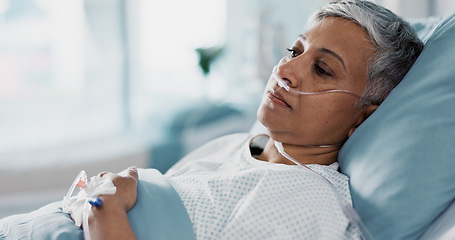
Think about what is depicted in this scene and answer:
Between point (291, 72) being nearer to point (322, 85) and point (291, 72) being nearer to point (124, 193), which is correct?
point (322, 85)

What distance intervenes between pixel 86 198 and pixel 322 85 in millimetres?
634

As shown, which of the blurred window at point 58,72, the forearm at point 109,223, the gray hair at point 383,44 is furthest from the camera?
the blurred window at point 58,72

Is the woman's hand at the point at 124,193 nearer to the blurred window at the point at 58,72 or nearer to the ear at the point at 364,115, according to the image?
the ear at the point at 364,115

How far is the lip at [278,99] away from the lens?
1.25 meters

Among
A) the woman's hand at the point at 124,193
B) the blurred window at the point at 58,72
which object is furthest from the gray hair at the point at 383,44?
the blurred window at the point at 58,72

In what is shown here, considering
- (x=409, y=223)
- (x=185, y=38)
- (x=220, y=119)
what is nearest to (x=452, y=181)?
(x=409, y=223)

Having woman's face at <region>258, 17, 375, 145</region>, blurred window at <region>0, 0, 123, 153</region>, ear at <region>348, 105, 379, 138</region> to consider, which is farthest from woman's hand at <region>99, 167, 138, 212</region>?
blurred window at <region>0, 0, 123, 153</region>

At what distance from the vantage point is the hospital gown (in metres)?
1.02

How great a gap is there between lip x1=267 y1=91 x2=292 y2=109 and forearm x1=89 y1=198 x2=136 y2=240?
1.60 feet

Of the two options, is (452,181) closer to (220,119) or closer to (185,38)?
(220,119)

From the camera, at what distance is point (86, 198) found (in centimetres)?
104

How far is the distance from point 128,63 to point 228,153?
6.55 ft

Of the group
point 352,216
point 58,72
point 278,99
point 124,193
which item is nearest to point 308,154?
point 278,99

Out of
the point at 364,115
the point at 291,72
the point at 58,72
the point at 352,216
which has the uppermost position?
the point at 291,72
